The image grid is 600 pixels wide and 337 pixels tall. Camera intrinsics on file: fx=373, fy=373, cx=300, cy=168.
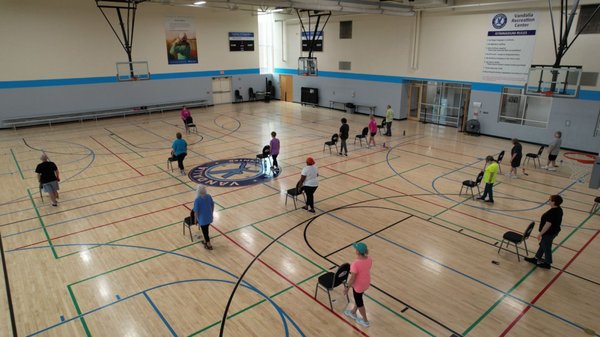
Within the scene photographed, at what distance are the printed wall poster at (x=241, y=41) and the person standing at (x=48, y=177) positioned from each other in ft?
69.0

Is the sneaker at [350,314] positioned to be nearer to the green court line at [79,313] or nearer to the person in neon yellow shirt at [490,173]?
the green court line at [79,313]

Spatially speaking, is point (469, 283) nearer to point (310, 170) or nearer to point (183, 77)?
point (310, 170)

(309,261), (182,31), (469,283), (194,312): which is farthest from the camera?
(182,31)

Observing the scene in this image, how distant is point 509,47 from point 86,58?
2414 centimetres

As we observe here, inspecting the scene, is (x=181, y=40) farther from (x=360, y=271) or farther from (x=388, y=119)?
(x=360, y=271)

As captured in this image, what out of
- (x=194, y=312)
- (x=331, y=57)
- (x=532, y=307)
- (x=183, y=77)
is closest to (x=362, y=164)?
(x=532, y=307)

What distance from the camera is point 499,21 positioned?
18.4 m

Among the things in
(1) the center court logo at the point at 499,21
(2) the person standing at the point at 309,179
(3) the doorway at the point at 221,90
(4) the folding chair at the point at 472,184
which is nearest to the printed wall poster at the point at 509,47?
(1) the center court logo at the point at 499,21

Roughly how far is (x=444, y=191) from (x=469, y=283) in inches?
204

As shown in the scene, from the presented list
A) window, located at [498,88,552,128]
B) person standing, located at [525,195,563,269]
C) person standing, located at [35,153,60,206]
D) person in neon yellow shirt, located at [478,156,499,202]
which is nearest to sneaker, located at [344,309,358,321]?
person standing, located at [525,195,563,269]

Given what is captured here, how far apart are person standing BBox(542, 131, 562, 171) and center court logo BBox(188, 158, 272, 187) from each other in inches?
424

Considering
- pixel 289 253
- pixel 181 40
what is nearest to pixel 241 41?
pixel 181 40

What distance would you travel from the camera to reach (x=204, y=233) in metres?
8.70

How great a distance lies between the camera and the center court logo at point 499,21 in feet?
59.8
